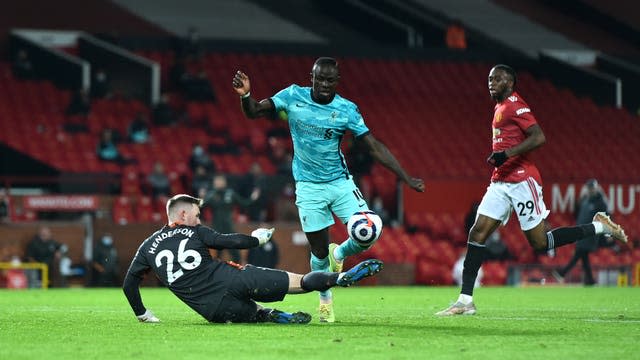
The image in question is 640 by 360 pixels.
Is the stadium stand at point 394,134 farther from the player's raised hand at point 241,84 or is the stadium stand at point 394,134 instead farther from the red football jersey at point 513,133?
the player's raised hand at point 241,84

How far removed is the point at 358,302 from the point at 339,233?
38.1 ft

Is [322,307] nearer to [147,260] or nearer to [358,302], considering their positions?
[147,260]

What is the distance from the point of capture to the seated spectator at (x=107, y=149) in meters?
28.7

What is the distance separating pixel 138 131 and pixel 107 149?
1590mm

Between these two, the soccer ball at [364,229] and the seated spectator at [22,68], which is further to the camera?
the seated spectator at [22,68]

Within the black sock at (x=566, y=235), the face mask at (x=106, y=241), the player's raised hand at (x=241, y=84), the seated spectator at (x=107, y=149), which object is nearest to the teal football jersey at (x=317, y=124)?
the player's raised hand at (x=241, y=84)

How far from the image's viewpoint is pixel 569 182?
28.4 m

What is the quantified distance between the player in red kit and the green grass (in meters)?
0.48

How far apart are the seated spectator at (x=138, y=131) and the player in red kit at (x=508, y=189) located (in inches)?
743

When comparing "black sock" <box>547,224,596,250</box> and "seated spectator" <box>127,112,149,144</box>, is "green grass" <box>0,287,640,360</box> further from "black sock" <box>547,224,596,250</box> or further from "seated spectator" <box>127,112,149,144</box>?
"seated spectator" <box>127,112,149,144</box>

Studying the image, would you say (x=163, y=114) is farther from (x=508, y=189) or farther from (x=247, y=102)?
(x=247, y=102)

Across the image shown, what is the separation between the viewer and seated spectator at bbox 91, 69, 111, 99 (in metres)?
32.0

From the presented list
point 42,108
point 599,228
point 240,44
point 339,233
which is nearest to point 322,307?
point 599,228

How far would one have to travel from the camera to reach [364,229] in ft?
34.7
